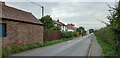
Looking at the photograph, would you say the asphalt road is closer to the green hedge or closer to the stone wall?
the green hedge

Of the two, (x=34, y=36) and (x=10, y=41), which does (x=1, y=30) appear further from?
(x=34, y=36)

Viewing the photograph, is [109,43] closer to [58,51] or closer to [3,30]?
[58,51]

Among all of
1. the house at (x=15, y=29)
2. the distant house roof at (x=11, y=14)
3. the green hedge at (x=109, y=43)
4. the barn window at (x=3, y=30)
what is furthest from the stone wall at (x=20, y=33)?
the green hedge at (x=109, y=43)

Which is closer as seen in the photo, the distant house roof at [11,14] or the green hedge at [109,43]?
the green hedge at [109,43]

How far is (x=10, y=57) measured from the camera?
16.9 metres

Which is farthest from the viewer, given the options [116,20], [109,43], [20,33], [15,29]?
[20,33]

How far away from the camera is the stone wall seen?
22359 millimetres

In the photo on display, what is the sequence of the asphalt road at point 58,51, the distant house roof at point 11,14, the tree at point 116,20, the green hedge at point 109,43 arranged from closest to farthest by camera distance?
the tree at point 116,20, the green hedge at point 109,43, the asphalt road at point 58,51, the distant house roof at point 11,14

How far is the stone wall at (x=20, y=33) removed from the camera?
880 inches

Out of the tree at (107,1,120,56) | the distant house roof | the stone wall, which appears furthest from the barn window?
the tree at (107,1,120,56)

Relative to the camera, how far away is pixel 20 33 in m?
25.3

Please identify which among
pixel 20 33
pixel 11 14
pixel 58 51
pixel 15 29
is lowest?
pixel 58 51

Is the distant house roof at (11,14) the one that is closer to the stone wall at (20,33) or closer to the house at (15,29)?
the house at (15,29)

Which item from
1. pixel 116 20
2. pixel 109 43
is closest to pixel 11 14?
pixel 109 43
